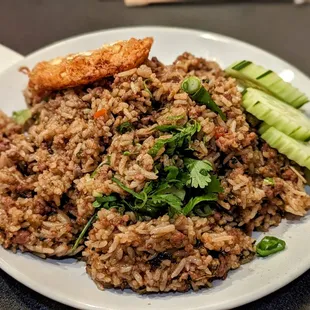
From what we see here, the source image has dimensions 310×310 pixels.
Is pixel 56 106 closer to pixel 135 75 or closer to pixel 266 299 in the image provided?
pixel 135 75

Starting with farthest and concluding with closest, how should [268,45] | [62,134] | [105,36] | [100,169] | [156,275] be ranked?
[268,45] < [105,36] < [62,134] < [100,169] < [156,275]

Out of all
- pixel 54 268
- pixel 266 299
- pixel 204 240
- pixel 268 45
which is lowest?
pixel 54 268

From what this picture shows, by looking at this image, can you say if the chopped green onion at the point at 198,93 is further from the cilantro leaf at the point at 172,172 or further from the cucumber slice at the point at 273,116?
the cilantro leaf at the point at 172,172

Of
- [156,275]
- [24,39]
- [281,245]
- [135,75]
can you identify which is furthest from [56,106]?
[24,39]

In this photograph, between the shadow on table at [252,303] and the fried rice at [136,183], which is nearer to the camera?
the fried rice at [136,183]

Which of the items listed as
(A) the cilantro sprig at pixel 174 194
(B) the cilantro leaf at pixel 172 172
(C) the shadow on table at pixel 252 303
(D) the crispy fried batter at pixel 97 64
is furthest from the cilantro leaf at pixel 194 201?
(D) the crispy fried batter at pixel 97 64

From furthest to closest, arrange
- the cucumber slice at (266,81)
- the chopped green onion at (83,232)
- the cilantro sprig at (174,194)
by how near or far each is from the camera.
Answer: the cucumber slice at (266,81)
the chopped green onion at (83,232)
the cilantro sprig at (174,194)

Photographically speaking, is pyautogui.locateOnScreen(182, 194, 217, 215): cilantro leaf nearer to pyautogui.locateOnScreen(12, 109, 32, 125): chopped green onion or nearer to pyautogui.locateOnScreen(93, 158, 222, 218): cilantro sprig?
pyautogui.locateOnScreen(93, 158, 222, 218): cilantro sprig
